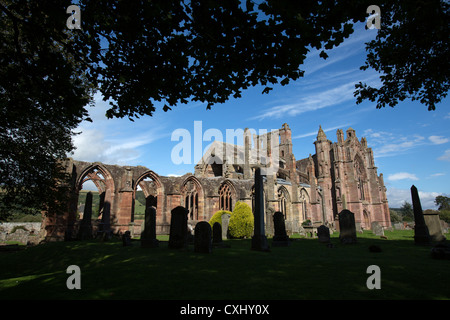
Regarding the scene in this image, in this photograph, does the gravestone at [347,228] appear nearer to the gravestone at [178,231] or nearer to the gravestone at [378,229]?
the gravestone at [178,231]

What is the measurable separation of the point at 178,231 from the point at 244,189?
18650 mm

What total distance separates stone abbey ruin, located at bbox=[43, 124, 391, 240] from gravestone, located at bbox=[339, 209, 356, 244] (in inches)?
272

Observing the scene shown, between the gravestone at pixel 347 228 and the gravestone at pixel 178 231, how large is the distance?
906 cm

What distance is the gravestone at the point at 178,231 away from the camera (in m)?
10.7

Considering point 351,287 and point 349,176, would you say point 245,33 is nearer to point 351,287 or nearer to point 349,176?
point 351,287

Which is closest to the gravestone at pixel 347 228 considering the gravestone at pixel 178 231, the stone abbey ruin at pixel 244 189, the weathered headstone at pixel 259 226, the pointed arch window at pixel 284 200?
the weathered headstone at pixel 259 226

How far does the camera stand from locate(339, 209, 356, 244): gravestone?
13.8 m

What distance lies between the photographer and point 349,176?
131 feet

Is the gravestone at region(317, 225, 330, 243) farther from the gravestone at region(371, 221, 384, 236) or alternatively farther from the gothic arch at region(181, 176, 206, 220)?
the gothic arch at region(181, 176, 206, 220)

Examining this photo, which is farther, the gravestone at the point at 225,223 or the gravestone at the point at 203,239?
the gravestone at the point at 225,223

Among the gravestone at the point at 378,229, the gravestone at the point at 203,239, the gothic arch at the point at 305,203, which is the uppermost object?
the gothic arch at the point at 305,203

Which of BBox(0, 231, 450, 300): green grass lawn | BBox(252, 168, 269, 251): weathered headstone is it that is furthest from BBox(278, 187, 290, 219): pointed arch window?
BBox(0, 231, 450, 300): green grass lawn
